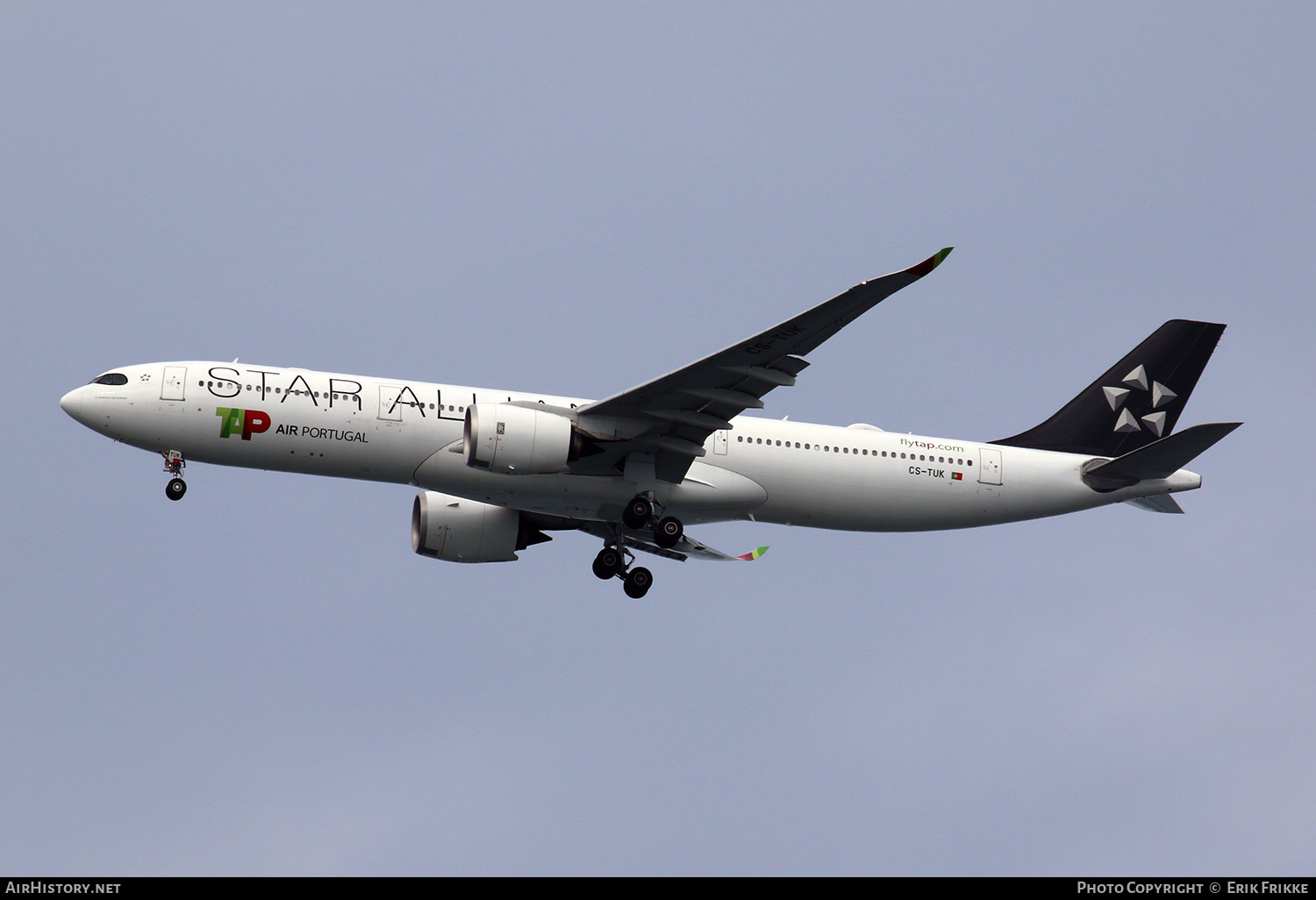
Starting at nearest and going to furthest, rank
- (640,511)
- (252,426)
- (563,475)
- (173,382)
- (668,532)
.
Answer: (252,426), (173,382), (563,475), (640,511), (668,532)

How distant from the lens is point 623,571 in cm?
3859

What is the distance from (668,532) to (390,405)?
25.4ft

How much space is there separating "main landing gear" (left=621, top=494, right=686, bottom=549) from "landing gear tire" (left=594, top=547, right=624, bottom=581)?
208 centimetres

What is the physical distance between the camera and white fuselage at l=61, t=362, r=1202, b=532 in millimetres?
34125

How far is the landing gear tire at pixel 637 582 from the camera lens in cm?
3853

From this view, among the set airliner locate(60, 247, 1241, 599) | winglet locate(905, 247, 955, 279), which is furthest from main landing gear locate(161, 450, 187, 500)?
winglet locate(905, 247, 955, 279)

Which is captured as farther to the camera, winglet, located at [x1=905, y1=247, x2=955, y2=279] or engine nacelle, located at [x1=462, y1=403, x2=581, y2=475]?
engine nacelle, located at [x1=462, y1=403, x2=581, y2=475]

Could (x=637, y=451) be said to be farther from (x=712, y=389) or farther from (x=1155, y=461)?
(x=1155, y=461)

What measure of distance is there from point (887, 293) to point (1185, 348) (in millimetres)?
16157

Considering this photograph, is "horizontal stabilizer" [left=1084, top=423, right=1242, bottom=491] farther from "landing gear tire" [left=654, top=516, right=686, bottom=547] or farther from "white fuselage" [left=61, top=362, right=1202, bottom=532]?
"landing gear tire" [left=654, top=516, right=686, bottom=547]

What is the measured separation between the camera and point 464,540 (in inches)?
1582

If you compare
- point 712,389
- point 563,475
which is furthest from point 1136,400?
point 563,475

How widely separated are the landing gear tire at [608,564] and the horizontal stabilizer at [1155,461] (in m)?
13.3

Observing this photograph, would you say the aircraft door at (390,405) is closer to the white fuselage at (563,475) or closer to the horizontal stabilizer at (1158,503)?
the white fuselage at (563,475)
